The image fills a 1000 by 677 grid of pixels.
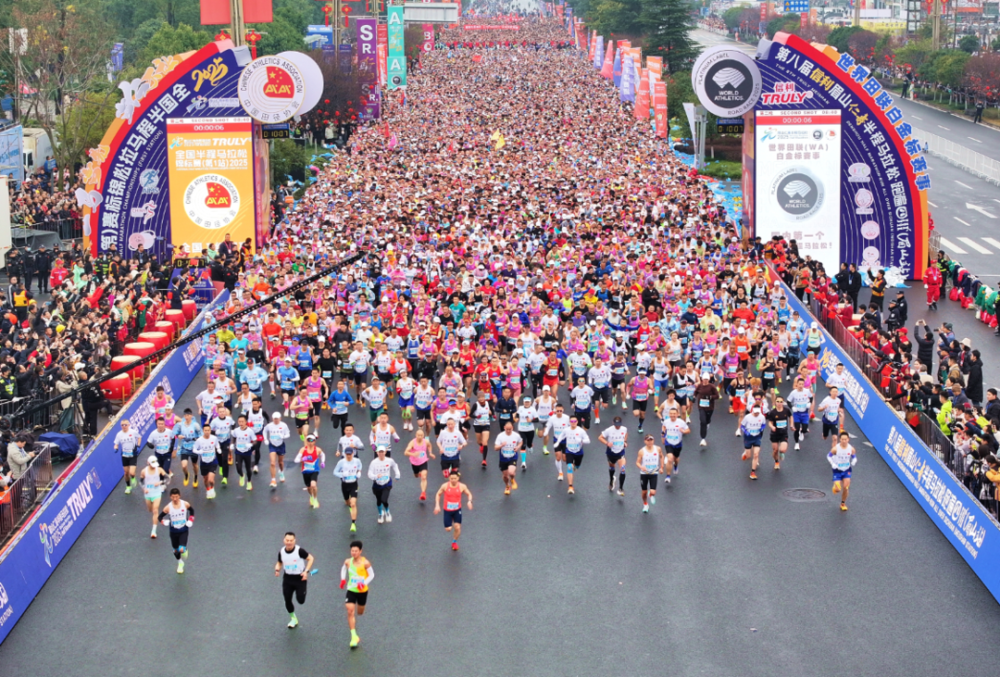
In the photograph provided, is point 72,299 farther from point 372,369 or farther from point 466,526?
point 466,526

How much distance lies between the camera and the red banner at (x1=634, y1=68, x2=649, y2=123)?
60528 millimetres

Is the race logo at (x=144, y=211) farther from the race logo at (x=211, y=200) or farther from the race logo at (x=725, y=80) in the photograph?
the race logo at (x=725, y=80)

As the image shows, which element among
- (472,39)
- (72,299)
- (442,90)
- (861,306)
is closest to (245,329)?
(72,299)

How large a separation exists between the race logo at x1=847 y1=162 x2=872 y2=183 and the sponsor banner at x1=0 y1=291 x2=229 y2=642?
20796 mm

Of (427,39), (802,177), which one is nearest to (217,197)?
(802,177)

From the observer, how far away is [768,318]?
2481 cm

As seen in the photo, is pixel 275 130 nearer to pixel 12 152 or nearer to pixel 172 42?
pixel 12 152

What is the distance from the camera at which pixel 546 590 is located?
15758 millimetres

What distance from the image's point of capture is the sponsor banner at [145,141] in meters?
36.1

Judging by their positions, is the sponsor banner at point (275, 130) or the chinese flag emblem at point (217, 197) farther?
the chinese flag emblem at point (217, 197)

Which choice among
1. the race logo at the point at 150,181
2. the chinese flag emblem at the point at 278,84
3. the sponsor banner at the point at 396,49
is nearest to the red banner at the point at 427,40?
the sponsor banner at the point at 396,49

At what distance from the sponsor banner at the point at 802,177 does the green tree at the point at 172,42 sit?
45.6m

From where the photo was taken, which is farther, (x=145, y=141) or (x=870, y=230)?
(x=145, y=141)

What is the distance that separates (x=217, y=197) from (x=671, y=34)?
49012 mm
